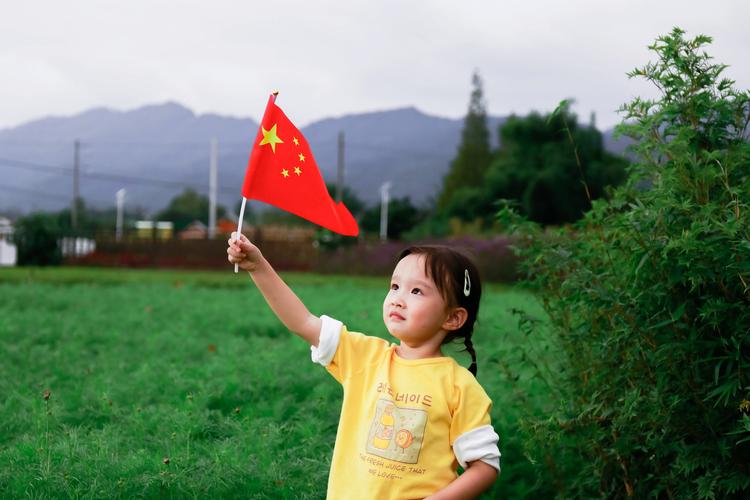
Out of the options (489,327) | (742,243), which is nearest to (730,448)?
(742,243)

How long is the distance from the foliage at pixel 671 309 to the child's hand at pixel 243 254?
152 cm

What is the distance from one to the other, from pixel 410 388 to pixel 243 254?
65 centimetres

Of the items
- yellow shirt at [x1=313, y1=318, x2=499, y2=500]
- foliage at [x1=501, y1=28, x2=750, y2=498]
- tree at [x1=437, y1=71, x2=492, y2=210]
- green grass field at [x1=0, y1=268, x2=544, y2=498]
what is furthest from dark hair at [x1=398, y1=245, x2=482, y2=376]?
tree at [x1=437, y1=71, x2=492, y2=210]

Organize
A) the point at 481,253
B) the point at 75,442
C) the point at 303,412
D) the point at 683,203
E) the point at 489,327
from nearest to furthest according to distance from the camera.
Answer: the point at 683,203, the point at 75,442, the point at 303,412, the point at 489,327, the point at 481,253

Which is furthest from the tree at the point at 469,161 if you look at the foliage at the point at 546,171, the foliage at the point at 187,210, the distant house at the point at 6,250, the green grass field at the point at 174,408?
the green grass field at the point at 174,408

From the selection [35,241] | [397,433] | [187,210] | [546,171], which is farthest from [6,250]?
[187,210]

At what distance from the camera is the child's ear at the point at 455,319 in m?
2.78

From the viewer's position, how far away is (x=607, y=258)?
434cm

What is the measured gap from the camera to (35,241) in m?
31.2

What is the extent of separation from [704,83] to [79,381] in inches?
181

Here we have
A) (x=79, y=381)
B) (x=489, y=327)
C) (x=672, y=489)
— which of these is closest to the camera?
(x=672, y=489)

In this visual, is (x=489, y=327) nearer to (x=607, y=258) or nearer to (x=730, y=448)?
(x=607, y=258)

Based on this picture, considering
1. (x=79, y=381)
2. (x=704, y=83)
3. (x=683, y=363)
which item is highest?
(x=704, y=83)

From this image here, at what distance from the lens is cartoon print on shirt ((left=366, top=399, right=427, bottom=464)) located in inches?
102
